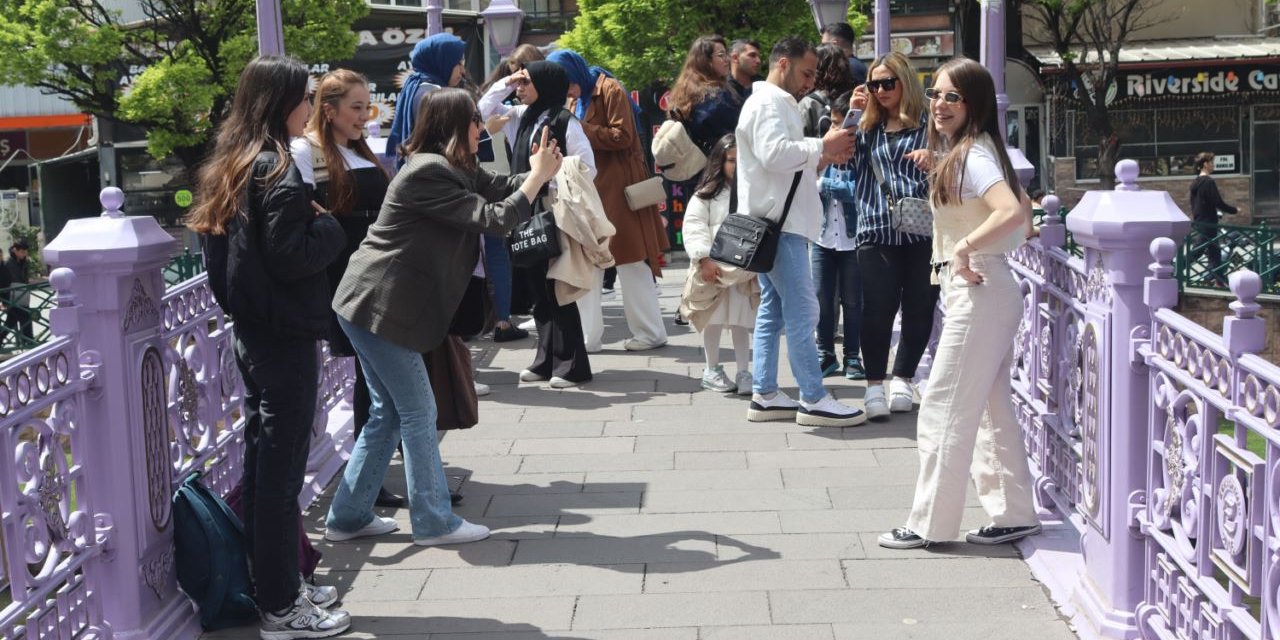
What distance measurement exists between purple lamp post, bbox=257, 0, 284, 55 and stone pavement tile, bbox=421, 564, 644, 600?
13.1 feet

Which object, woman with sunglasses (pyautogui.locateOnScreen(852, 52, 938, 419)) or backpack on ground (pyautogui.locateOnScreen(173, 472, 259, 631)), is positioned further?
woman with sunglasses (pyautogui.locateOnScreen(852, 52, 938, 419))

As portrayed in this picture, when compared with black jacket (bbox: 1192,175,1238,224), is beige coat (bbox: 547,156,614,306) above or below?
above

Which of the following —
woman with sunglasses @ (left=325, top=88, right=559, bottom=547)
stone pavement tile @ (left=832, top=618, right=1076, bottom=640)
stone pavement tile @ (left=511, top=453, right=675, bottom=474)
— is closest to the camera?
stone pavement tile @ (left=832, top=618, right=1076, bottom=640)

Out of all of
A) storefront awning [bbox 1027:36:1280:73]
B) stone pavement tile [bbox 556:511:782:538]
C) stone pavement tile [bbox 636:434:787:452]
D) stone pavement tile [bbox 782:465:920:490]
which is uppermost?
storefront awning [bbox 1027:36:1280:73]

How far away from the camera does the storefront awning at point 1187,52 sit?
2952cm

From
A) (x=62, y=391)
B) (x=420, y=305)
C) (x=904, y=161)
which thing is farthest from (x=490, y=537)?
(x=904, y=161)

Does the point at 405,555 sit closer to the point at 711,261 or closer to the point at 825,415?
the point at 825,415

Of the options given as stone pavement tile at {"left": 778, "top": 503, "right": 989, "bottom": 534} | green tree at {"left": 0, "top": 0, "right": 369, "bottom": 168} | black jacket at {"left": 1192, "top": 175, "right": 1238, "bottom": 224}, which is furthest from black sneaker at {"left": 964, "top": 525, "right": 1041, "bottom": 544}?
green tree at {"left": 0, "top": 0, "right": 369, "bottom": 168}

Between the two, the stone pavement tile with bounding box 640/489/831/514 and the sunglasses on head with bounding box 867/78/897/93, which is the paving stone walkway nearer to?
A: the stone pavement tile with bounding box 640/489/831/514

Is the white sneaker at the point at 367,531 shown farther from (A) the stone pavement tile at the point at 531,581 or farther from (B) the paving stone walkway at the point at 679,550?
(A) the stone pavement tile at the point at 531,581

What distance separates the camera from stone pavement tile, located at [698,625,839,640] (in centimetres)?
441

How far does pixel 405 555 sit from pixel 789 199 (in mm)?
2709

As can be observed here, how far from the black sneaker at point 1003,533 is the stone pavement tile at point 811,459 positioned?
4.00 feet

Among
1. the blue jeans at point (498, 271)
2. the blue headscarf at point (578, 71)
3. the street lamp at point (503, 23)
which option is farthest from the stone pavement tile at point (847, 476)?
the street lamp at point (503, 23)
